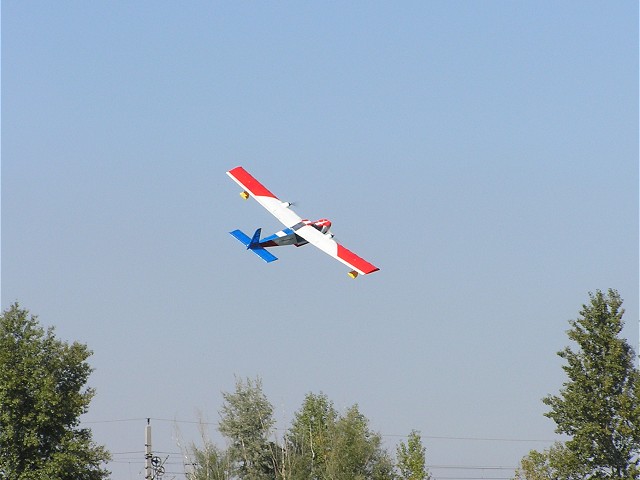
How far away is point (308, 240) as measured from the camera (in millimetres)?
63250

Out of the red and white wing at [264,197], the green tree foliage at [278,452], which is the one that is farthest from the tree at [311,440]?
the red and white wing at [264,197]

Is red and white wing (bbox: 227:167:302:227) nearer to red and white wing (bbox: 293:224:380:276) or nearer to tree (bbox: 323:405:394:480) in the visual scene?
red and white wing (bbox: 293:224:380:276)

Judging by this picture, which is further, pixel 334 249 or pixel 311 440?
pixel 311 440

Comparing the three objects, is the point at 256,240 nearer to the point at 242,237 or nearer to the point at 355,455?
the point at 242,237

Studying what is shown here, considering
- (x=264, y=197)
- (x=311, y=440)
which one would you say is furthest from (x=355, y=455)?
(x=264, y=197)

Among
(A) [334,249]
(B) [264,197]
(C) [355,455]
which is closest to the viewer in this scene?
(A) [334,249]

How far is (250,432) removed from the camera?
270 ft

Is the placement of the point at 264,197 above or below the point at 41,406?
above

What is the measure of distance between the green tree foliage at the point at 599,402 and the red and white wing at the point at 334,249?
11987 mm

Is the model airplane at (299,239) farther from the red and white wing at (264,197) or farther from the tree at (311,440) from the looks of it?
the tree at (311,440)

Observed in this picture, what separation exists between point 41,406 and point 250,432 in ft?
61.3

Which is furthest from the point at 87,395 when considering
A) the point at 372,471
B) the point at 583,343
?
the point at 583,343

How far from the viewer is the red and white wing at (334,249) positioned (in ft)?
198

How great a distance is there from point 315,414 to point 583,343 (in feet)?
143
